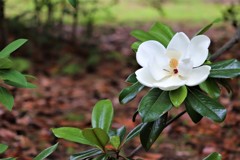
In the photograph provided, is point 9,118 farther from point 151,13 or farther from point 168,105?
point 151,13

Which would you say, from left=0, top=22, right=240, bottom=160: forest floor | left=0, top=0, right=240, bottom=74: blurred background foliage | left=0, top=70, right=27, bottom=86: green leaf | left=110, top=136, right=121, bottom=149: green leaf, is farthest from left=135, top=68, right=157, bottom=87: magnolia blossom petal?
left=0, top=0, right=240, bottom=74: blurred background foliage

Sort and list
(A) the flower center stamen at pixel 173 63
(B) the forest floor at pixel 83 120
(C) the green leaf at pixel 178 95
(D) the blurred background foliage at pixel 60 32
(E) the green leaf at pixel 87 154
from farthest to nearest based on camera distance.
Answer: (D) the blurred background foliage at pixel 60 32
(B) the forest floor at pixel 83 120
(E) the green leaf at pixel 87 154
(A) the flower center stamen at pixel 173 63
(C) the green leaf at pixel 178 95

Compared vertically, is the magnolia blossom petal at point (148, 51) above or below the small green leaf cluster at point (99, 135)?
above

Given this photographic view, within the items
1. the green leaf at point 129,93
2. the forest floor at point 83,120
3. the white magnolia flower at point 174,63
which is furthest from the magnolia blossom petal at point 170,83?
the forest floor at point 83,120

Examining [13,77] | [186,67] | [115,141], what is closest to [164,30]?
[186,67]

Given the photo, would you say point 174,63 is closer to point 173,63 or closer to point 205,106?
point 173,63

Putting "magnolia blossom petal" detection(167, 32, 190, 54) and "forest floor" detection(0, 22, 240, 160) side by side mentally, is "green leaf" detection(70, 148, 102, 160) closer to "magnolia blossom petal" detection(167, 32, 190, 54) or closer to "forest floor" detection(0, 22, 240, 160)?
"magnolia blossom petal" detection(167, 32, 190, 54)

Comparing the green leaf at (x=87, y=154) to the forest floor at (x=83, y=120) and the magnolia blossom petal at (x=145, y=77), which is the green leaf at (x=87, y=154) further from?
the forest floor at (x=83, y=120)
